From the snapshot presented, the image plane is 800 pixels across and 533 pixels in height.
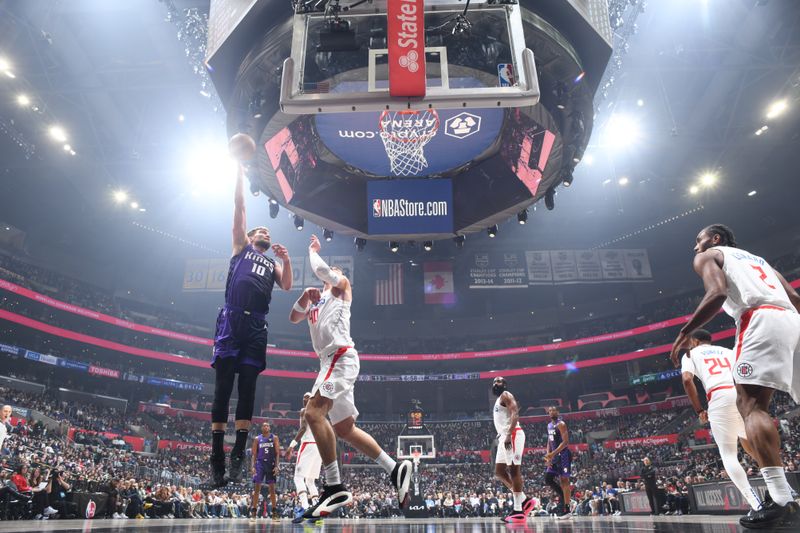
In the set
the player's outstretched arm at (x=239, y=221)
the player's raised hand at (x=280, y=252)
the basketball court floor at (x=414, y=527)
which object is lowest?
the basketball court floor at (x=414, y=527)

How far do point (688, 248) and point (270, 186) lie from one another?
32.5 meters

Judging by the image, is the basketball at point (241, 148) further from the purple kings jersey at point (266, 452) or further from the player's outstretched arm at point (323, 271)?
the purple kings jersey at point (266, 452)

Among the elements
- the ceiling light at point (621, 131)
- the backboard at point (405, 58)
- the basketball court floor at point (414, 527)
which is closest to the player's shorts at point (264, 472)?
the basketball court floor at point (414, 527)

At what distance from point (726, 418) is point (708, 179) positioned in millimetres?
24407

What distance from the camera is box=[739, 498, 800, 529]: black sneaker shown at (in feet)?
9.92

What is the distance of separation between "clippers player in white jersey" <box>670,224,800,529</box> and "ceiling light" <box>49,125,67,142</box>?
81.7ft

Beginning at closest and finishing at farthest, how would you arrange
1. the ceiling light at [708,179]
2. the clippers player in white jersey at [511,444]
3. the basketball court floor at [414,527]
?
the basketball court floor at [414,527]
the clippers player in white jersey at [511,444]
the ceiling light at [708,179]

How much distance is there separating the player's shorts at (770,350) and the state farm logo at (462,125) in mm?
6034

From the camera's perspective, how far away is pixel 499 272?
90.2 feet

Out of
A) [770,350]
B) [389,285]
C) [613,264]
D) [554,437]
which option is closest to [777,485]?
[770,350]

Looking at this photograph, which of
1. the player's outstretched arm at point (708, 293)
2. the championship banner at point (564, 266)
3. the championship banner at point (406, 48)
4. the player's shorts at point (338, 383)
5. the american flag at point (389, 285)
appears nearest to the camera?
the player's outstretched arm at point (708, 293)

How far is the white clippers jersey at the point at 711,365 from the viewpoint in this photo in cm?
568

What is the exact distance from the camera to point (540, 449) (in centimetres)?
3038

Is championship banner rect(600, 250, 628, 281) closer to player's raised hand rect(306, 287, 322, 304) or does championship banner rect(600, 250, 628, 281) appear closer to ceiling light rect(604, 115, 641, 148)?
ceiling light rect(604, 115, 641, 148)
